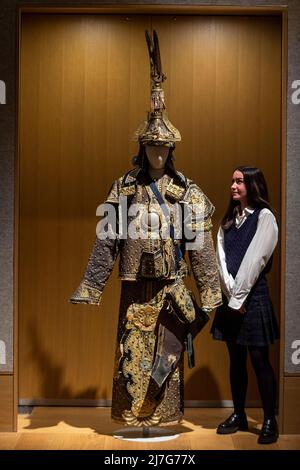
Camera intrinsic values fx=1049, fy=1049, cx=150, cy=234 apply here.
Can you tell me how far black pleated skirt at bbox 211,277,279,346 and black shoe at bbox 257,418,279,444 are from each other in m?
0.37

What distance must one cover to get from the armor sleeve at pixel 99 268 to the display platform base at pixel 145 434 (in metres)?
0.67

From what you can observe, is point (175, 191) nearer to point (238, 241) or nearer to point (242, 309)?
point (238, 241)

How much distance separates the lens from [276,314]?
5488mm

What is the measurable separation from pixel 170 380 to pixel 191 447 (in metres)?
0.32

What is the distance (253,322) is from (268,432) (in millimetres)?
519

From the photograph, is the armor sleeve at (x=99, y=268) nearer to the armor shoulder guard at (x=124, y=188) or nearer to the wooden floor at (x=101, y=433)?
the armor shoulder guard at (x=124, y=188)

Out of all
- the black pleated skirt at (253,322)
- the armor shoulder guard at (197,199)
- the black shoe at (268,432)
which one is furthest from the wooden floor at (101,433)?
the armor shoulder guard at (197,199)

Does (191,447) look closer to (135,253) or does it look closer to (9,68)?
(135,253)

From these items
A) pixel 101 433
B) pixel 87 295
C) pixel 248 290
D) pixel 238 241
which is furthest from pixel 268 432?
pixel 87 295

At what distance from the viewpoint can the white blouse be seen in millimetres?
4875

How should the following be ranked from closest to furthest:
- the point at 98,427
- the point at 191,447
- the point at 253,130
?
1. the point at 191,447
2. the point at 98,427
3. the point at 253,130

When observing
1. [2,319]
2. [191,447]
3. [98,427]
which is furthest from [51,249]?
[191,447]

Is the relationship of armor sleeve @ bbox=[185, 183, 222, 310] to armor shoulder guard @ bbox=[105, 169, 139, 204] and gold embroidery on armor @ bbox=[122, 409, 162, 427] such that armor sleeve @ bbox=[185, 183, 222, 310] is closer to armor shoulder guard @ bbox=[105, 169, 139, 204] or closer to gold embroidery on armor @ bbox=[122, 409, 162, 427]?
armor shoulder guard @ bbox=[105, 169, 139, 204]

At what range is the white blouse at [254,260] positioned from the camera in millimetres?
4875
